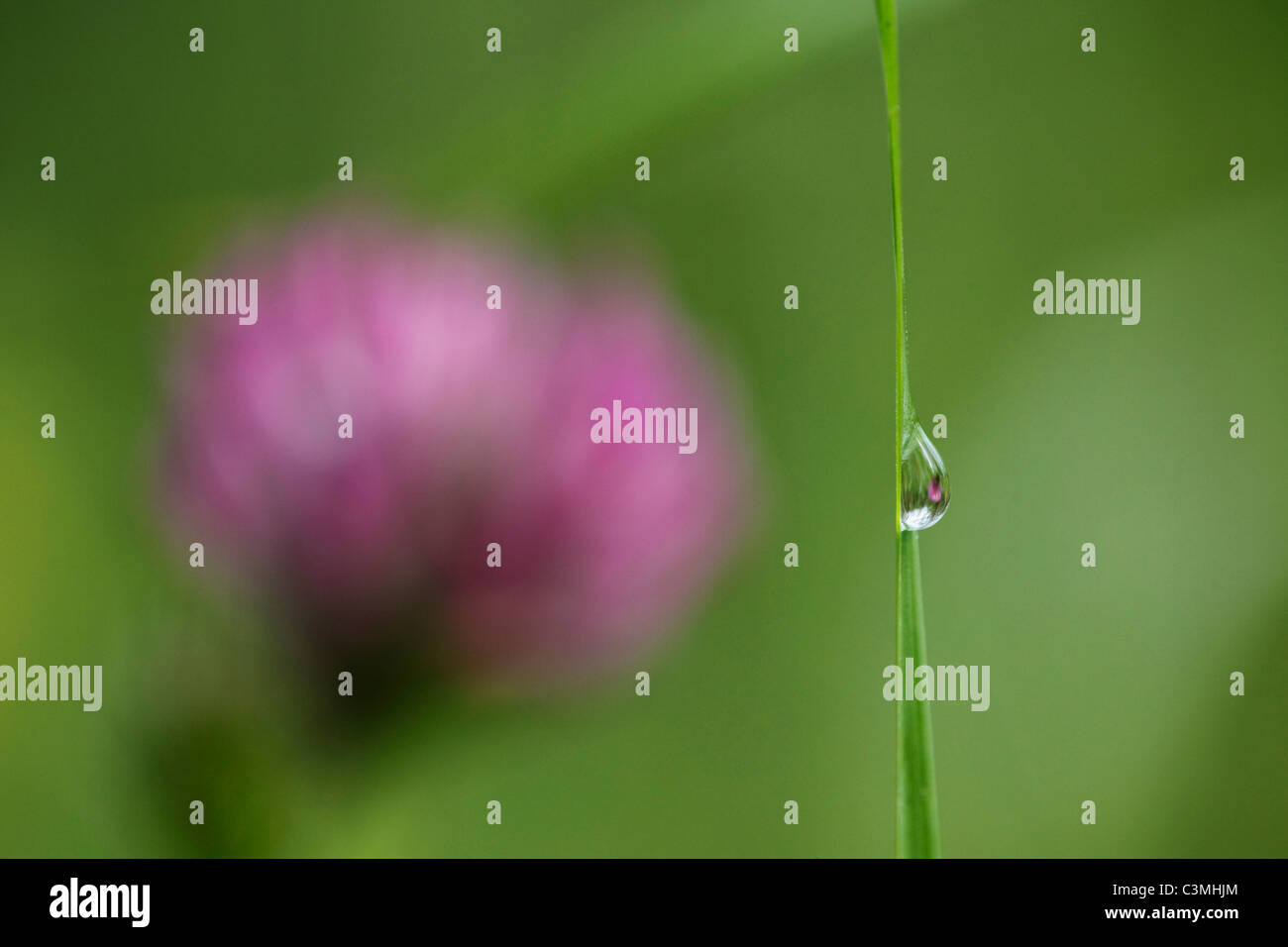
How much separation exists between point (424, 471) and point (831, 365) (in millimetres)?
182

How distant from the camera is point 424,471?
0.28 metres

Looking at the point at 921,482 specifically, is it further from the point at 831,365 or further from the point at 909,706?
the point at 831,365

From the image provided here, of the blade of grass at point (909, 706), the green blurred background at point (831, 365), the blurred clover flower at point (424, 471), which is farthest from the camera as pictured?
the green blurred background at point (831, 365)

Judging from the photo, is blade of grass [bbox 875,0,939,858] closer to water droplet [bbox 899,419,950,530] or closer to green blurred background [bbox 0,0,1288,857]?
water droplet [bbox 899,419,950,530]

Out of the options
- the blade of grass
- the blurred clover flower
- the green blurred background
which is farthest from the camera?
the green blurred background

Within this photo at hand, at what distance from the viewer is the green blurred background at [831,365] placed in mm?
368

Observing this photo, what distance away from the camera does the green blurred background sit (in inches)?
14.5

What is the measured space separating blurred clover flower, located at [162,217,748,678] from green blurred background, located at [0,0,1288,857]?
8 centimetres

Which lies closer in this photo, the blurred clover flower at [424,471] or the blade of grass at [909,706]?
the blade of grass at [909,706]

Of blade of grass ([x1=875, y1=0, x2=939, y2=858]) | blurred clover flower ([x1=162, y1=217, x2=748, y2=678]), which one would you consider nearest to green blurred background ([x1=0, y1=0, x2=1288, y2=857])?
blurred clover flower ([x1=162, y1=217, x2=748, y2=678])

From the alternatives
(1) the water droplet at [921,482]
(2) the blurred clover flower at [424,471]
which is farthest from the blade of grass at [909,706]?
(2) the blurred clover flower at [424,471]

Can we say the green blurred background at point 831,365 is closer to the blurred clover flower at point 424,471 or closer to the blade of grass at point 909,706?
the blurred clover flower at point 424,471

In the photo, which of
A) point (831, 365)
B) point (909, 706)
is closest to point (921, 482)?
point (909, 706)

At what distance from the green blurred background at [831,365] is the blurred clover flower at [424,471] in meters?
0.08
